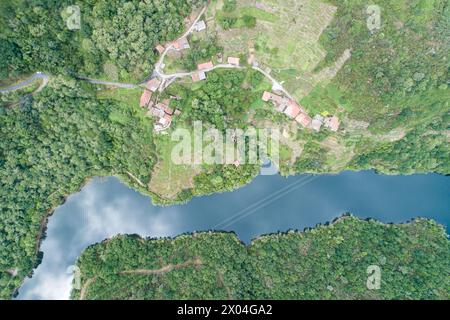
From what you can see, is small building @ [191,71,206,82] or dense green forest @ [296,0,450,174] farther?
small building @ [191,71,206,82]

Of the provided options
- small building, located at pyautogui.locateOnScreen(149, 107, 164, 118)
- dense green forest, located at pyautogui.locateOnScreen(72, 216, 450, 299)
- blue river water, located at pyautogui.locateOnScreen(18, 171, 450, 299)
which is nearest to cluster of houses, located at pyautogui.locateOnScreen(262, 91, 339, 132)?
blue river water, located at pyautogui.locateOnScreen(18, 171, 450, 299)

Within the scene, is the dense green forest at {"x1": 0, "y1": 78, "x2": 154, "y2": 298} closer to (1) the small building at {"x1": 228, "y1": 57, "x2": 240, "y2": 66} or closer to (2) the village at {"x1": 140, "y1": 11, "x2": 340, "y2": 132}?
(2) the village at {"x1": 140, "y1": 11, "x2": 340, "y2": 132}

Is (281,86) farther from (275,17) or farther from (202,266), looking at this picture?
(202,266)

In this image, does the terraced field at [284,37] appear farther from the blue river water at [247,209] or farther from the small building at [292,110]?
the blue river water at [247,209]

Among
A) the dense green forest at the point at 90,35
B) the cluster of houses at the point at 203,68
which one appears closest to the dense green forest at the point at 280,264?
the cluster of houses at the point at 203,68

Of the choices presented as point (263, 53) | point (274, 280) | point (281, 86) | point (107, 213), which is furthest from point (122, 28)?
point (274, 280)

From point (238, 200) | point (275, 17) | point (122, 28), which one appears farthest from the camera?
point (238, 200)

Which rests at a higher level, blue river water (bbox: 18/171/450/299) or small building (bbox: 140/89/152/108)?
small building (bbox: 140/89/152/108)
